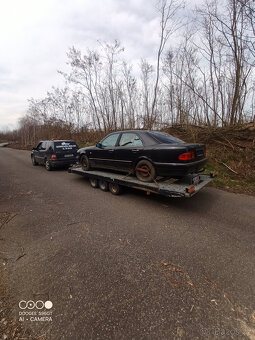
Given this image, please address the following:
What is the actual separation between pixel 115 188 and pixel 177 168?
202 centimetres

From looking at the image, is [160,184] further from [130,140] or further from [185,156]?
[130,140]

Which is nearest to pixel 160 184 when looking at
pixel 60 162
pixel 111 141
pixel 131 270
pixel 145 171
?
pixel 145 171

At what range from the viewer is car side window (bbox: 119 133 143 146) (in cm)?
434

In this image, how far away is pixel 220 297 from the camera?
1.64 m

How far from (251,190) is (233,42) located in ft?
30.2

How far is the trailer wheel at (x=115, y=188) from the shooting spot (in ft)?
15.0

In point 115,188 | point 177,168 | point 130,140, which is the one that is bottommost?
point 115,188

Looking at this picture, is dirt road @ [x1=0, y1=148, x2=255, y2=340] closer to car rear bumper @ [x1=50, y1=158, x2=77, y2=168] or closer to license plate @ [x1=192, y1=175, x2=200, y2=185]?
license plate @ [x1=192, y1=175, x2=200, y2=185]

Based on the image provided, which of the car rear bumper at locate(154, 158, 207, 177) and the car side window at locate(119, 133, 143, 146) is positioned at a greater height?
the car side window at locate(119, 133, 143, 146)

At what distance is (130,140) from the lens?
4531 mm

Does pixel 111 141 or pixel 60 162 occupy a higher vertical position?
pixel 111 141

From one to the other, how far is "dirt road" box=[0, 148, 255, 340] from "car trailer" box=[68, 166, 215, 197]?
54 cm

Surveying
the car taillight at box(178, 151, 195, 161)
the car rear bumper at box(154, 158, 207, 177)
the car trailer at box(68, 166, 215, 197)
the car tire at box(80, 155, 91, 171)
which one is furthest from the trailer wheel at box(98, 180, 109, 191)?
the car taillight at box(178, 151, 195, 161)

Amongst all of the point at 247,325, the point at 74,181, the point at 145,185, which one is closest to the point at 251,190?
the point at 145,185
